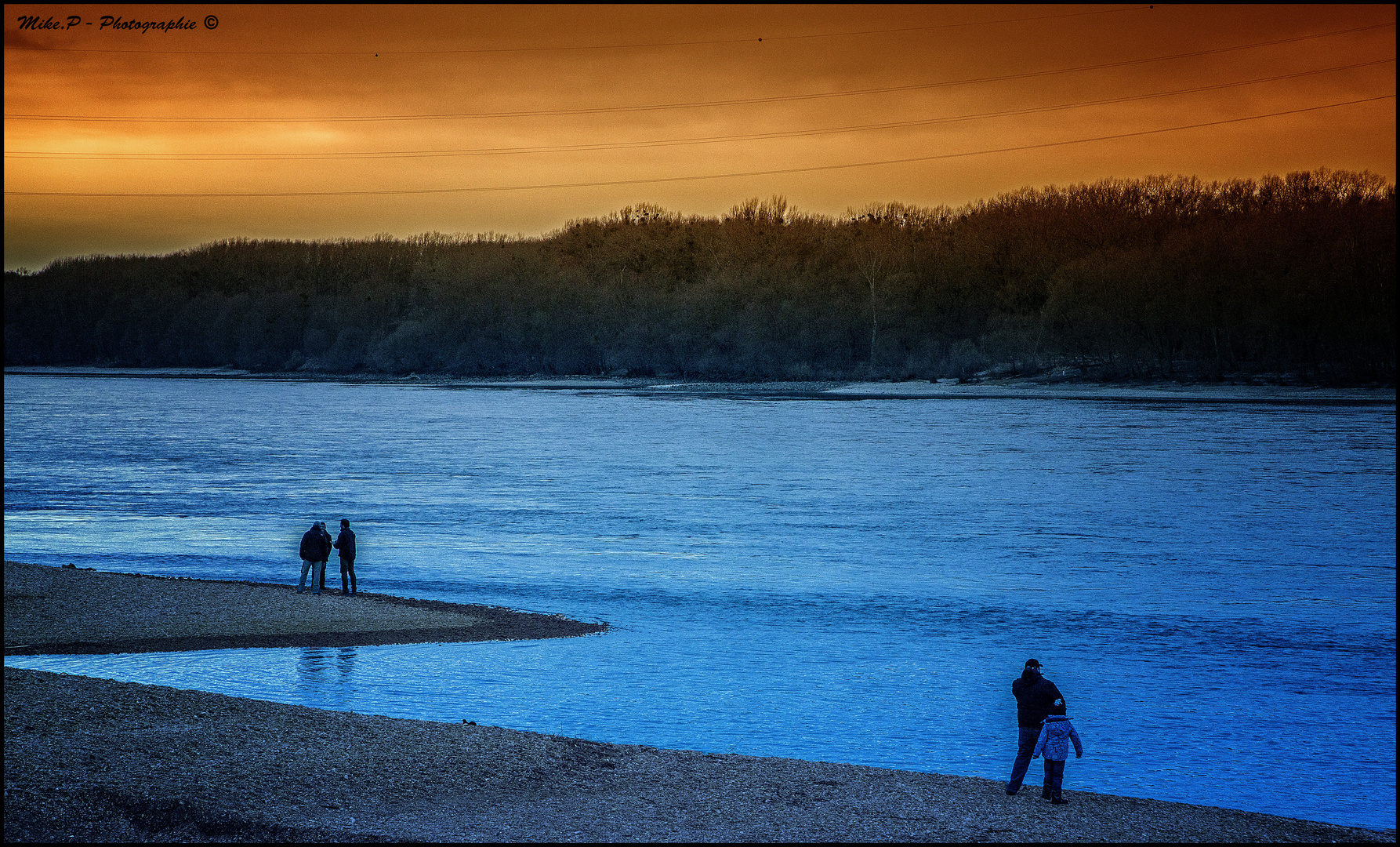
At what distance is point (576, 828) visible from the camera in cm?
1034

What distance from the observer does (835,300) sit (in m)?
123

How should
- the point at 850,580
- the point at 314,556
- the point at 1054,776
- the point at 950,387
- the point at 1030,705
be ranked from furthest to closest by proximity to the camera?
the point at 950,387
the point at 850,580
the point at 314,556
the point at 1054,776
the point at 1030,705

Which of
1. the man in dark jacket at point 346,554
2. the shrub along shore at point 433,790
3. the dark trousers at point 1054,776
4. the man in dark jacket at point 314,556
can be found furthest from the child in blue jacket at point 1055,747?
the man in dark jacket at point 314,556

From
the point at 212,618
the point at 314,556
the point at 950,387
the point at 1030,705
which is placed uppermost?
the point at 950,387

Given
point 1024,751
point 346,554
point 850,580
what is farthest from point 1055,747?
point 346,554

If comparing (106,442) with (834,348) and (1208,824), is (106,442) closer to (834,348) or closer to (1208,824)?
(1208,824)

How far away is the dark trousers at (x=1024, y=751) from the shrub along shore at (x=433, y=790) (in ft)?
0.63

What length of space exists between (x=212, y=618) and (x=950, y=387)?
9295 cm

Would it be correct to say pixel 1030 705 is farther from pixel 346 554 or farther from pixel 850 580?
pixel 346 554

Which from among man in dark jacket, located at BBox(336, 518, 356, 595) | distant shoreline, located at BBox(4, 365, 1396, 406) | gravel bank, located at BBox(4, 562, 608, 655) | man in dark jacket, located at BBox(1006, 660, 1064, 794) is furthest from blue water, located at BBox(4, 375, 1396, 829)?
distant shoreline, located at BBox(4, 365, 1396, 406)

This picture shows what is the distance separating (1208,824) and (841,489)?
2841 cm

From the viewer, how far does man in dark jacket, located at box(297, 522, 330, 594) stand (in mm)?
21562

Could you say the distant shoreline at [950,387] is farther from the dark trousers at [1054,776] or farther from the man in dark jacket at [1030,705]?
the man in dark jacket at [1030,705]

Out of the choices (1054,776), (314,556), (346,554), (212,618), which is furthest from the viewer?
(346,554)
